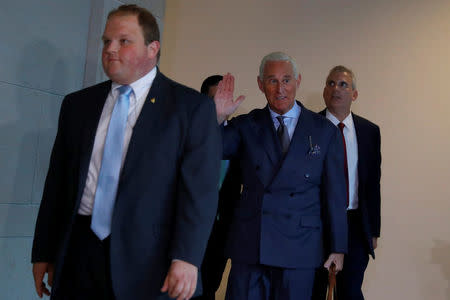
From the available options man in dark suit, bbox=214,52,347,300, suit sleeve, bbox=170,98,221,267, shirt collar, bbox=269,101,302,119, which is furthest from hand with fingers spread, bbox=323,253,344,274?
suit sleeve, bbox=170,98,221,267

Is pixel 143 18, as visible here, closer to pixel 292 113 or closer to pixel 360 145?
pixel 292 113

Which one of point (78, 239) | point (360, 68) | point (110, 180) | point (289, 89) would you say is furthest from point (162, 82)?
point (360, 68)

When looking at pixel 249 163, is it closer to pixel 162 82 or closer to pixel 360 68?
pixel 162 82

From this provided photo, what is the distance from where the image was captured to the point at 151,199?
6.07ft

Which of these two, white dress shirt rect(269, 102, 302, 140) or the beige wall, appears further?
the beige wall

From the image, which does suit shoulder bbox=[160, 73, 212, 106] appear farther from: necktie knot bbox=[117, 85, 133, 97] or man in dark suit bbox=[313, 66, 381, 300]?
man in dark suit bbox=[313, 66, 381, 300]

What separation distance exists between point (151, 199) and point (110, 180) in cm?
16

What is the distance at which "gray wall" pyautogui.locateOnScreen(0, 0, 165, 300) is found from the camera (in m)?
2.85

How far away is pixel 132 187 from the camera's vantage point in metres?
1.84

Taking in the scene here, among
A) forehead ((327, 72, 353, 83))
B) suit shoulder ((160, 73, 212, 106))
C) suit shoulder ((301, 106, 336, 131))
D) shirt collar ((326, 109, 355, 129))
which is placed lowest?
suit shoulder ((160, 73, 212, 106))

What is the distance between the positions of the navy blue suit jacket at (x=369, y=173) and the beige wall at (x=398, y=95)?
0.60m

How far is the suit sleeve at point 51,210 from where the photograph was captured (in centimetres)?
203

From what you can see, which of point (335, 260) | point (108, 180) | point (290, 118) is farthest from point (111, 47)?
point (335, 260)

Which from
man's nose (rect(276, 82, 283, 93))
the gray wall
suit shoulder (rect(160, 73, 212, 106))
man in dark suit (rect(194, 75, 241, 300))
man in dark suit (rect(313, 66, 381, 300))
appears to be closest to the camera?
suit shoulder (rect(160, 73, 212, 106))
